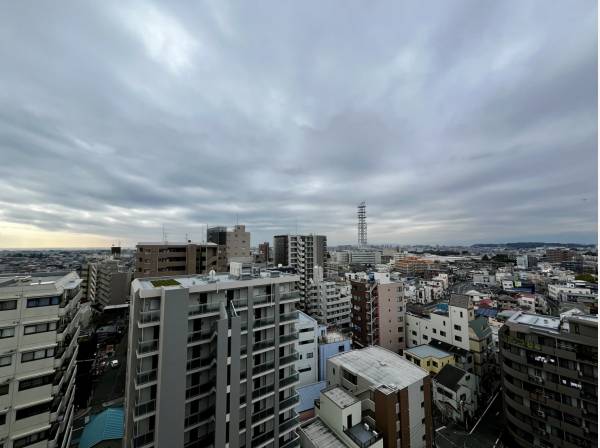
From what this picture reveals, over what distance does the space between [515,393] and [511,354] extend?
3170 mm

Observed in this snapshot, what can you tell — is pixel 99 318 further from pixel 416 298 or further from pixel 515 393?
pixel 416 298

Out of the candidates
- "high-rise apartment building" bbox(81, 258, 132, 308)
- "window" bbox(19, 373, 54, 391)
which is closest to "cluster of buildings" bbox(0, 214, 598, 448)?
"window" bbox(19, 373, 54, 391)

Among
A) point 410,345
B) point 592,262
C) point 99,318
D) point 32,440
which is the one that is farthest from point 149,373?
point 592,262

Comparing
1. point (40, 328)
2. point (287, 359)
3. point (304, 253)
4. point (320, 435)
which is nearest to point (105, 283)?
point (304, 253)

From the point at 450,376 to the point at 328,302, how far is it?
25.6 meters

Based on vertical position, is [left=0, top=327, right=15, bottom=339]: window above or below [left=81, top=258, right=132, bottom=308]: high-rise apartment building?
above

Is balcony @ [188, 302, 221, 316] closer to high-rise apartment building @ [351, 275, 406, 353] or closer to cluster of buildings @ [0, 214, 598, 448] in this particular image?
cluster of buildings @ [0, 214, 598, 448]

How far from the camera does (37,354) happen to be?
1430 centimetres

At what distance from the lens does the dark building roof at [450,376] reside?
84.3ft

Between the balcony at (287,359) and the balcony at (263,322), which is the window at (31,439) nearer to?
the balcony at (263,322)

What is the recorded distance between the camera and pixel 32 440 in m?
14.1

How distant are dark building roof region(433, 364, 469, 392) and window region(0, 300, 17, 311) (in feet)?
116

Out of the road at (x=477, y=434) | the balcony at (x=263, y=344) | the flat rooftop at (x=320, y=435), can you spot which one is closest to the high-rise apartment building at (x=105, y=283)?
the balcony at (x=263, y=344)

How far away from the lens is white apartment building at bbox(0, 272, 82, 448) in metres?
13.5
